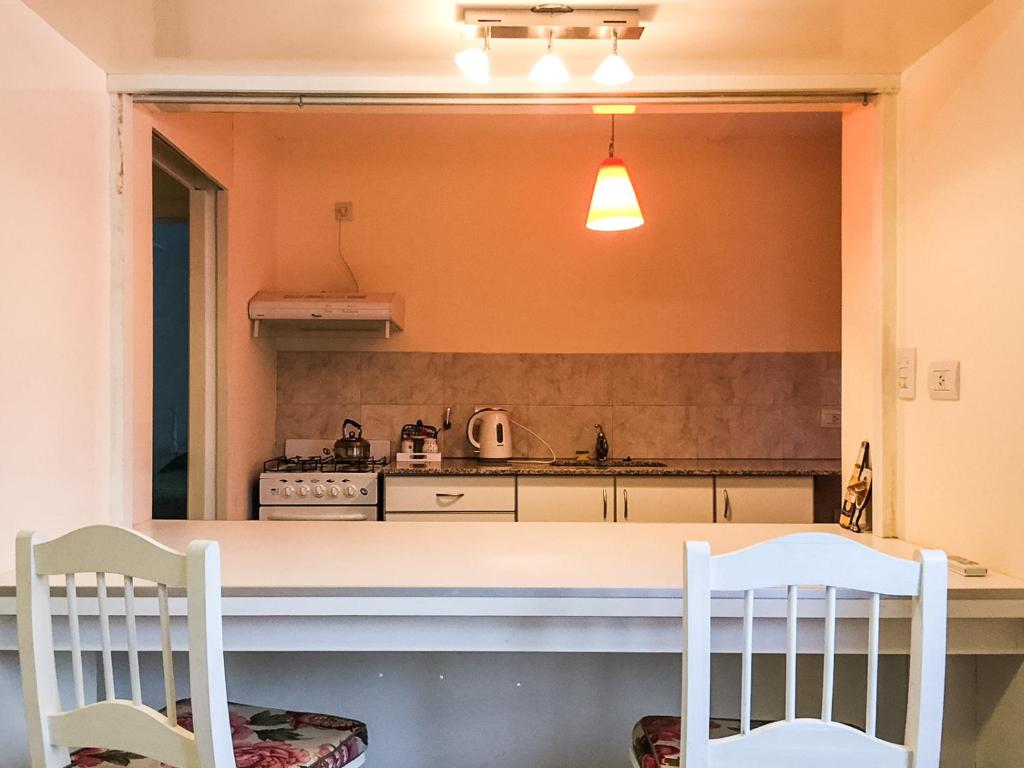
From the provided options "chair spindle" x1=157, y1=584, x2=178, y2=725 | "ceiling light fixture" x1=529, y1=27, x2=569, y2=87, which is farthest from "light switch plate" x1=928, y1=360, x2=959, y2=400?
"chair spindle" x1=157, y1=584, x2=178, y2=725

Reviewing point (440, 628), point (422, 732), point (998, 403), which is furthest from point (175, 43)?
point (998, 403)

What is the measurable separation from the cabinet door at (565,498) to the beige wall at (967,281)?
5.81 feet

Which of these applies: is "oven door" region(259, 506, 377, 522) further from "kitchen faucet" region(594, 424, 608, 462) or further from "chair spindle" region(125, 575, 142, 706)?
"chair spindle" region(125, 575, 142, 706)

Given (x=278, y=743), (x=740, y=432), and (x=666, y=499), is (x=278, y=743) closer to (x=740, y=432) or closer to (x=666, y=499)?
(x=666, y=499)

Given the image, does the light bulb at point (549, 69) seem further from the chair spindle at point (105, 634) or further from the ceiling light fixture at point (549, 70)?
the chair spindle at point (105, 634)

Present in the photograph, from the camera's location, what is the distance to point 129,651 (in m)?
1.34

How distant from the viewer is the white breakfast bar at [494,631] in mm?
1740

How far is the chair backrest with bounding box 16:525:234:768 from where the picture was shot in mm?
1295

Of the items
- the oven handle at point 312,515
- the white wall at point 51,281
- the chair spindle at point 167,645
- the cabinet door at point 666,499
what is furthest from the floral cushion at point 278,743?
the cabinet door at point 666,499

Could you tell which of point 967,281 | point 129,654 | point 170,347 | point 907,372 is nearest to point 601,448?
point 170,347

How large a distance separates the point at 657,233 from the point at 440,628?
3257 millimetres

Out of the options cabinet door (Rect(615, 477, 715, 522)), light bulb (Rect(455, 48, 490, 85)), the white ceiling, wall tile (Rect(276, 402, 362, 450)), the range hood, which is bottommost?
cabinet door (Rect(615, 477, 715, 522))

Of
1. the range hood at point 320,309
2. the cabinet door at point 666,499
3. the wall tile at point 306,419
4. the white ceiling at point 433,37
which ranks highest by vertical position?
the white ceiling at point 433,37

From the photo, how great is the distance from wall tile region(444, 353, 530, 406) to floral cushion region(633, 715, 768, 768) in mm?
2922
